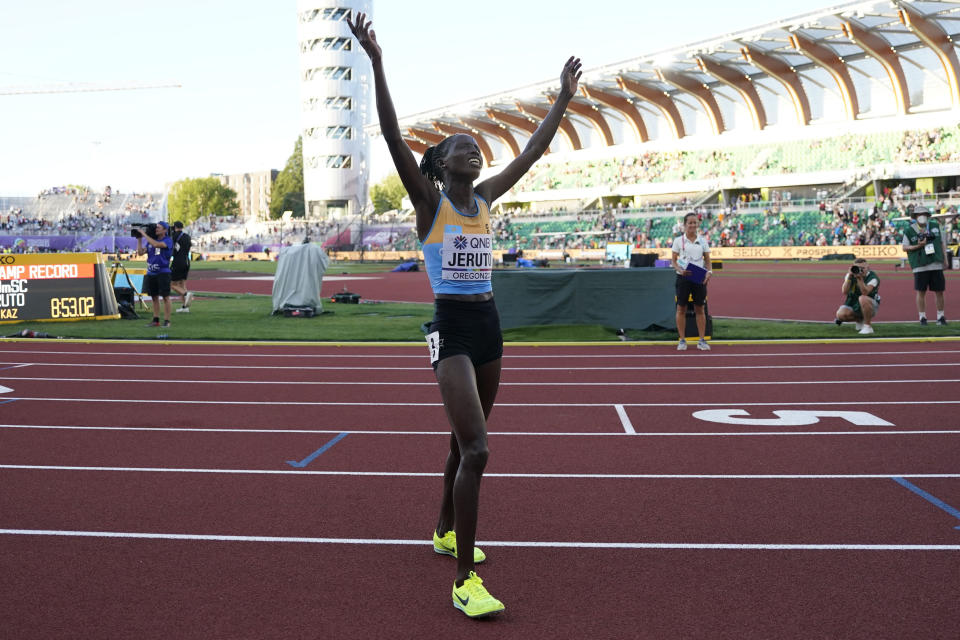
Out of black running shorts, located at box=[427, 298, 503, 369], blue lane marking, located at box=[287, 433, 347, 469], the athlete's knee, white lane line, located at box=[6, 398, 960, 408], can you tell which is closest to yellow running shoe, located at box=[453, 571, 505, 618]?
the athlete's knee

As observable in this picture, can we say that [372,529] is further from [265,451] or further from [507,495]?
[265,451]

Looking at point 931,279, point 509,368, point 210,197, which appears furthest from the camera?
point 210,197

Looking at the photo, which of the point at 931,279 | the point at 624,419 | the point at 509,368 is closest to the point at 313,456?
the point at 624,419

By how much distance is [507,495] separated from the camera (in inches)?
215

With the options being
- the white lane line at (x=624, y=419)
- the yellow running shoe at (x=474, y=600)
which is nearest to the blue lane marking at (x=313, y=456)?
the white lane line at (x=624, y=419)

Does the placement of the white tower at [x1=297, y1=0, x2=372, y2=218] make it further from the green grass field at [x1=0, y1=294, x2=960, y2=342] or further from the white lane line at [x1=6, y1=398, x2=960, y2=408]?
the white lane line at [x1=6, y1=398, x2=960, y2=408]

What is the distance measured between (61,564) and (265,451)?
2.45 meters

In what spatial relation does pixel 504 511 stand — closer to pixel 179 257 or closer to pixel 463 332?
pixel 463 332

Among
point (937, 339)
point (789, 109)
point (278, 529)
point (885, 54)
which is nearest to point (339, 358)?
point (278, 529)

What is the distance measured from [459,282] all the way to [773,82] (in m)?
67.1

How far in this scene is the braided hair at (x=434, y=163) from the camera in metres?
4.18

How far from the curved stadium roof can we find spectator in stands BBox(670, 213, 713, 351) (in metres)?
44.1

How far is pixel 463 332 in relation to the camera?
400 cm

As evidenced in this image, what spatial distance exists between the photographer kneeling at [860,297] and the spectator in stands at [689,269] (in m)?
2.81
